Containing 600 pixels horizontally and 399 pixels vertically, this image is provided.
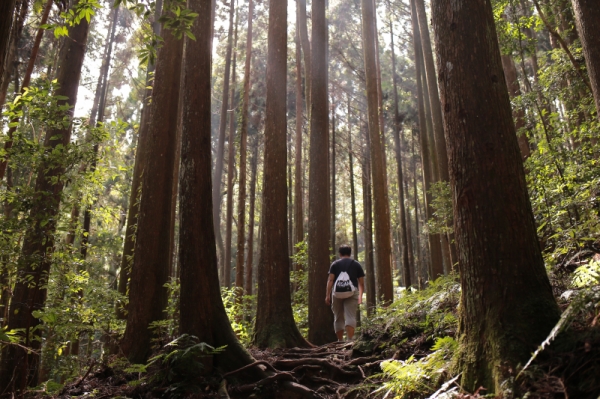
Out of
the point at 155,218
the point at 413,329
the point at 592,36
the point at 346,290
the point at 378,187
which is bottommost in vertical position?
the point at 413,329

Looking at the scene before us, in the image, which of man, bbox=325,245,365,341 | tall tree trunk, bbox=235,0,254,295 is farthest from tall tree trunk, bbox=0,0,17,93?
tall tree trunk, bbox=235,0,254,295

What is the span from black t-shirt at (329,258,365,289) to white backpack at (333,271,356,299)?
95mm

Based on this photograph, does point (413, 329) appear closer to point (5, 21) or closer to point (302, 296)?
point (5, 21)

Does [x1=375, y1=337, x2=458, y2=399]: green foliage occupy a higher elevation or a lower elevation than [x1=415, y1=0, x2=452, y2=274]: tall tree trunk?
lower

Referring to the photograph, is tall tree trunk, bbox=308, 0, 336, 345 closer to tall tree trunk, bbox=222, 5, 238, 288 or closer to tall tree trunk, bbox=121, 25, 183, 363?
tall tree trunk, bbox=121, 25, 183, 363

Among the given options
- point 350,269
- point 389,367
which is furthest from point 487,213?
point 350,269

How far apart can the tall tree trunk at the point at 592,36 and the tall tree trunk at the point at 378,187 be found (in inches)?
258

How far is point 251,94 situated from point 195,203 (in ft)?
60.3

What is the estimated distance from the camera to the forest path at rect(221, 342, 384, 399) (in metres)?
4.91

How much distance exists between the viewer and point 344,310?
853cm

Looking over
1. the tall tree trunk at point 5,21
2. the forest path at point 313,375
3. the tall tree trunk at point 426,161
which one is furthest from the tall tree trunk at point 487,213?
the tall tree trunk at point 426,161

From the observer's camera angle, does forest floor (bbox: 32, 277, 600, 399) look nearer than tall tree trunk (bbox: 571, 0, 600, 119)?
Yes

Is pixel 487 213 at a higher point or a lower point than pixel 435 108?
lower

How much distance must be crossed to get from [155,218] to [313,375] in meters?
3.83
